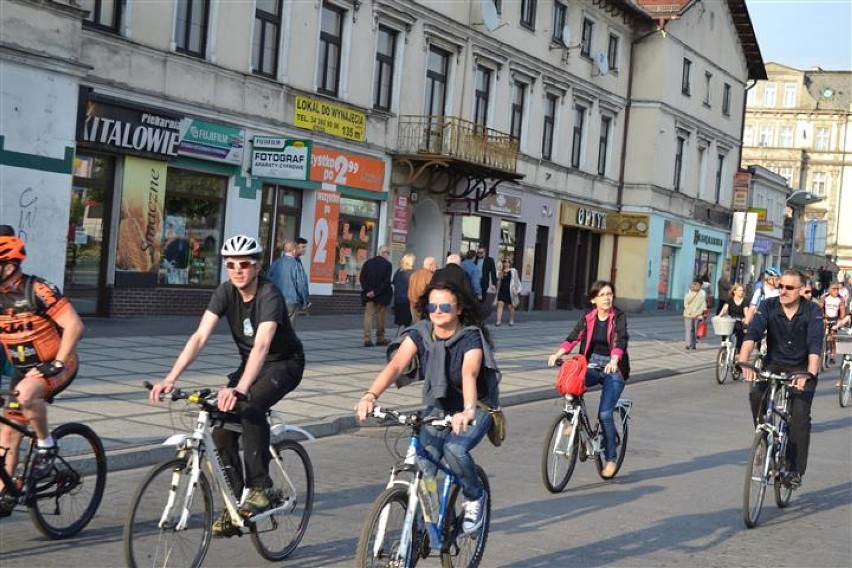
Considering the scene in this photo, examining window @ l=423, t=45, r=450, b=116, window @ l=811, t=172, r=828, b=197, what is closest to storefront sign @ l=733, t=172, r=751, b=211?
window @ l=423, t=45, r=450, b=116

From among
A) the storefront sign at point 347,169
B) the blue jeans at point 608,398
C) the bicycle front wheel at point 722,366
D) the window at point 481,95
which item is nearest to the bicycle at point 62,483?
the blue jeans at point 608,398

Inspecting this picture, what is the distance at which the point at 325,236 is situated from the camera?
25641mm

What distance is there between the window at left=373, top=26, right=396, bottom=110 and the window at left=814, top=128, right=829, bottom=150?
79.8 metres

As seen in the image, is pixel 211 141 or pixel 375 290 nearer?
pixel 375 290

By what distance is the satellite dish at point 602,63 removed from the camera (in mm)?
38531

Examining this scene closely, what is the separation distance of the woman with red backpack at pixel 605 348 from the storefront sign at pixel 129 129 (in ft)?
36.5

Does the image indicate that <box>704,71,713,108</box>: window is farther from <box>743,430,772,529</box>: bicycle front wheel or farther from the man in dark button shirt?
<box>743,430,772,529</box>: bicycle front wheel

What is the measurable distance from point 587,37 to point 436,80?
33.0ft

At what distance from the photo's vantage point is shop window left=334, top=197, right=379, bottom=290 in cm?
2650

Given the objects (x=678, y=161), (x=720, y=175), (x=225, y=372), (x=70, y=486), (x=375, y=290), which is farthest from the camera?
(x=720, y=175)

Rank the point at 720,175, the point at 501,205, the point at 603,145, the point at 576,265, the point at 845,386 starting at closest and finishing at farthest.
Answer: the point at 845,386 < the point at 501,205 < the point at 576,265 < the point at 603,145 < the point at 720,175

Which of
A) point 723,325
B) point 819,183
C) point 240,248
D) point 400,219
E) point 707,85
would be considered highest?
point 819,183

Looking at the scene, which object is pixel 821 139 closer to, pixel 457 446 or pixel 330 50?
pixel 330 50

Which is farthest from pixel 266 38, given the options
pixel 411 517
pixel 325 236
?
pixel 411 517
